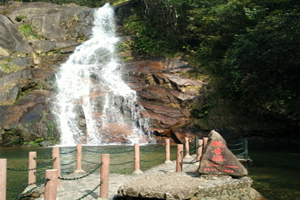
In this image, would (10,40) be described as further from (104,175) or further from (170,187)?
(170,187)

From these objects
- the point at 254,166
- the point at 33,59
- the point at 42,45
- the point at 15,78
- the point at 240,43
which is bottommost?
the point at 254,166

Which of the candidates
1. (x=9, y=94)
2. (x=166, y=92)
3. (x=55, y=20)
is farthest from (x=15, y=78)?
(x=55, y=20)

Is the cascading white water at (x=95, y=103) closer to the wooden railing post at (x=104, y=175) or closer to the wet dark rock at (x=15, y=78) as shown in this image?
the wet dark rock at (x=15, y=78)

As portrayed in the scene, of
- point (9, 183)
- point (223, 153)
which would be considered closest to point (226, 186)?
point (223, 153)

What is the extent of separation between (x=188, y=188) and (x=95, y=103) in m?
15.0

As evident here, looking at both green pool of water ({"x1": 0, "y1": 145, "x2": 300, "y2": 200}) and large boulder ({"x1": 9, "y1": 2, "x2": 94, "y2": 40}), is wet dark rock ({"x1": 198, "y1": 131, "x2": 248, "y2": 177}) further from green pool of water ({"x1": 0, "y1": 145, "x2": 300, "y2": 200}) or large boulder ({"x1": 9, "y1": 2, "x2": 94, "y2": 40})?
large boulder ({"x1": 9, "y1": 2, "x2": 94, "y2": 40})

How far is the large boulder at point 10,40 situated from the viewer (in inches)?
1035

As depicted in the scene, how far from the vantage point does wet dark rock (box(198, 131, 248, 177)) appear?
7762 millimetres

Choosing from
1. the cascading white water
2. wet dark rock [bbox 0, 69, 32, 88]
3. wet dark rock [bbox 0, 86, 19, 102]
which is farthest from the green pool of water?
wet dark rock [bbox 0, 69, 32, 88]

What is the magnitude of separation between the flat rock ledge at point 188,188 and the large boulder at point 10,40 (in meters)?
22.7

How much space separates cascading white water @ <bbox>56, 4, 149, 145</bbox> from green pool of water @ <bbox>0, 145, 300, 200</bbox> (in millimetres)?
3078

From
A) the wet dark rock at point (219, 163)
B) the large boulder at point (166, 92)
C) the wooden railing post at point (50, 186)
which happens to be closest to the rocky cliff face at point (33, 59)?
the large boulder at point (166, 92)

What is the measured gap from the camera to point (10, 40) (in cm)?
2681

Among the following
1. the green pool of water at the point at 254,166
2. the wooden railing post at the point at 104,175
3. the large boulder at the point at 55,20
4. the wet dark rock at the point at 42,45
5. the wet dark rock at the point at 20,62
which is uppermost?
the large boulder at the point at 55,20
